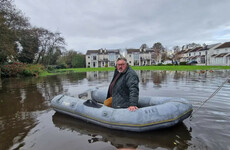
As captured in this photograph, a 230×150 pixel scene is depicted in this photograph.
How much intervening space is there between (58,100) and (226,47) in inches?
2058

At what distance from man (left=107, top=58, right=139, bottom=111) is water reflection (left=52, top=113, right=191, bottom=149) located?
29.6 inches

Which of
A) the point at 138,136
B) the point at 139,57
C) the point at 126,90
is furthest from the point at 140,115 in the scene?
the point at 139,57

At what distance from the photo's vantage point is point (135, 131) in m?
3.54

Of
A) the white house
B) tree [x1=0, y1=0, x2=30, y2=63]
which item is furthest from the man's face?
the white house

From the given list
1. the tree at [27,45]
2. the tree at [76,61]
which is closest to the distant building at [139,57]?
the tree at [76,61]

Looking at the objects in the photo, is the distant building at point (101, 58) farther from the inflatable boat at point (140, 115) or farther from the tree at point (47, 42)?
the inflatable boat at point (140, 115)

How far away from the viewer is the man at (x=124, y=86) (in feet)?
12.5

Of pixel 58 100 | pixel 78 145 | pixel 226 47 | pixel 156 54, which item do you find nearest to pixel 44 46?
pixel 58 100

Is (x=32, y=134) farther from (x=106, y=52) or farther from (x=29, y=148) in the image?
(x=106, y=52)

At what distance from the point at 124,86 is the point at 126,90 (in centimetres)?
13

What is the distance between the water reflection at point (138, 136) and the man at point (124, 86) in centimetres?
75

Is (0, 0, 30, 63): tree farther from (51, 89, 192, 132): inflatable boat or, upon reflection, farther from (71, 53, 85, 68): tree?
(71, 53, 85, 68): tree

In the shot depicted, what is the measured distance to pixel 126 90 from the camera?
404 centimetres

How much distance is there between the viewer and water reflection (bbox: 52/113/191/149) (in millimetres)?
3121
